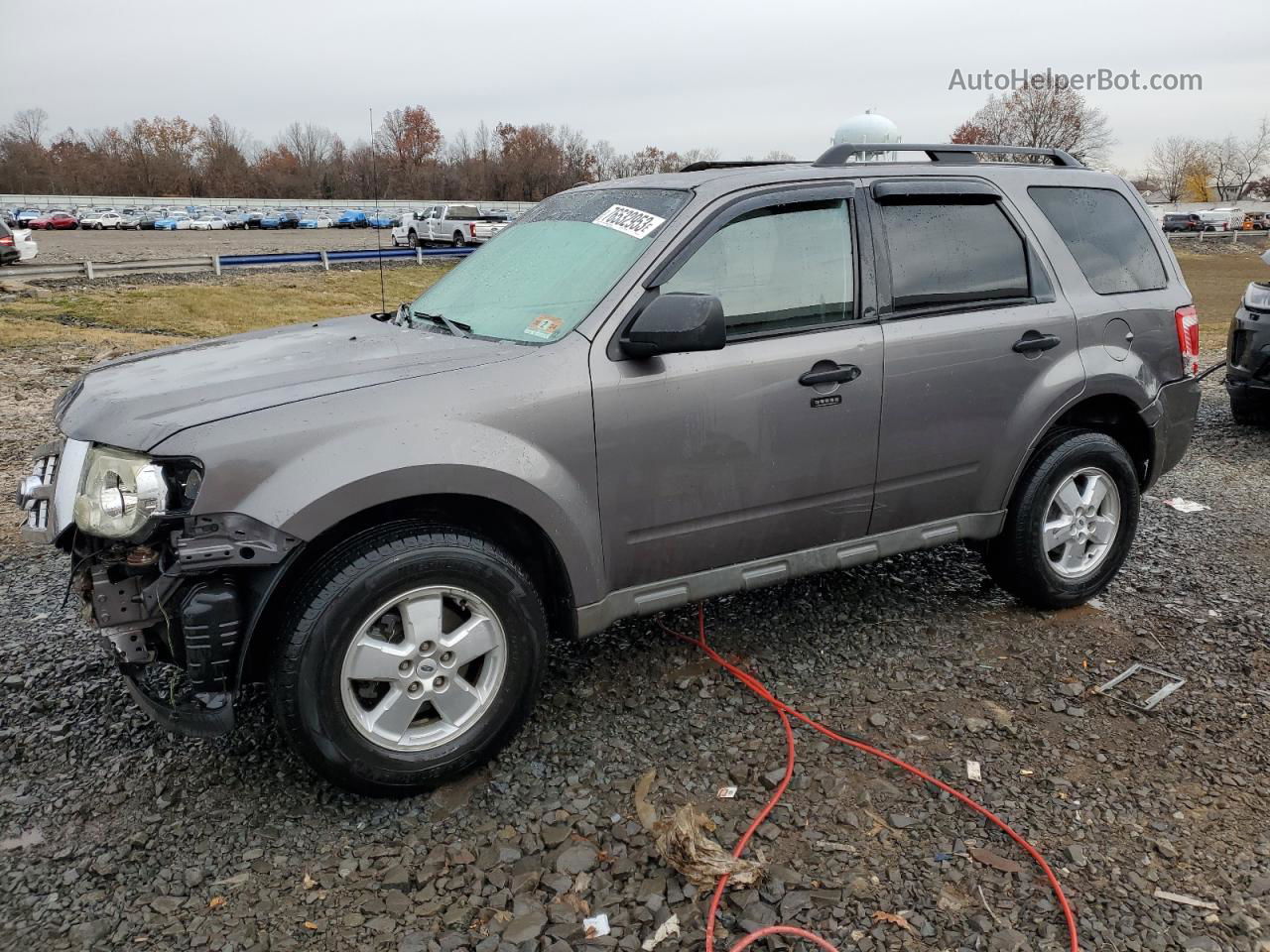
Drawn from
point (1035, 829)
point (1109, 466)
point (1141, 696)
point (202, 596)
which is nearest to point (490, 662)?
point (202, 596)

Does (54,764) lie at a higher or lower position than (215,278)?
lower

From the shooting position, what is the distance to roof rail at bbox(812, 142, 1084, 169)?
384 cm

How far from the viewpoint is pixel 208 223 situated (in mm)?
55094

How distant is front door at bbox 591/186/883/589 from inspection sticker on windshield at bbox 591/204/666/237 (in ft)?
0.55

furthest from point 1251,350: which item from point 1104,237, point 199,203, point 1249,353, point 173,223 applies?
point 199,203

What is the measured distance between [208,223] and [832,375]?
59.2 m

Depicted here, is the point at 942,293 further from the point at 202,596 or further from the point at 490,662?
the point at 202,596

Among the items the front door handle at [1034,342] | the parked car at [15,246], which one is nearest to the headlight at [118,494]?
the front door handle at [1034,342]

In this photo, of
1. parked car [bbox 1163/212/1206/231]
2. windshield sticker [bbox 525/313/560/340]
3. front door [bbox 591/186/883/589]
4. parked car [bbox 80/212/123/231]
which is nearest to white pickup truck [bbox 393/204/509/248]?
parked car [bbox 80/212/123/231]

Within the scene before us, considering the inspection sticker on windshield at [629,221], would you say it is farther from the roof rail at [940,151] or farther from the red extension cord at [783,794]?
the red extension cord at [783,794]

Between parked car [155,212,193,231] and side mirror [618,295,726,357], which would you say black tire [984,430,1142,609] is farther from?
parked car [155,212,193,231]

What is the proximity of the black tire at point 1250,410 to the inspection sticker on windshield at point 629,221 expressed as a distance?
644cm

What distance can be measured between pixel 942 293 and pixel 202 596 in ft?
9.43

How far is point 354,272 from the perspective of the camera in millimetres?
24719
